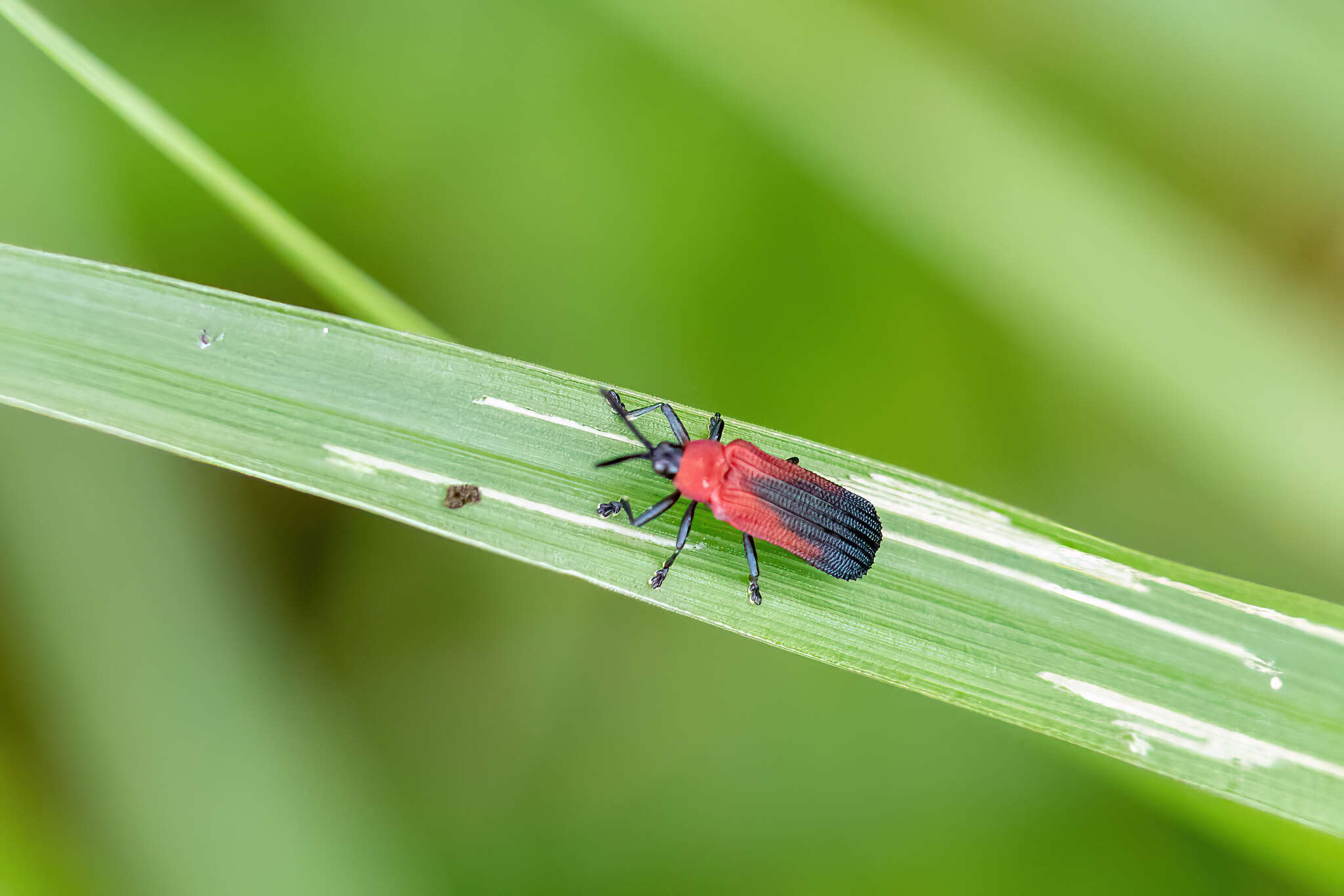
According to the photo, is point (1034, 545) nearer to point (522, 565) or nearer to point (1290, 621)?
point (1290, 621)

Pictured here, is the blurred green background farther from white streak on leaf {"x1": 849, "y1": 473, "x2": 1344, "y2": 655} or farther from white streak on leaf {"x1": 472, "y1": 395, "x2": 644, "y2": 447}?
white streak on leaf {"x1": 472, "y1": 395, "x2": 644, "y2": 447}

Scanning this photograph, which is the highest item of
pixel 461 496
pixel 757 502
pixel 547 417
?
pixel 757 502

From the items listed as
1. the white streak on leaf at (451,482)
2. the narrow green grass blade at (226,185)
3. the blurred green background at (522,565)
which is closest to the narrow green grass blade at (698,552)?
the white streak on leaf at (451,482)

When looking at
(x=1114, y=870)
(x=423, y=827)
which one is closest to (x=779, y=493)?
(x=423, y=827)

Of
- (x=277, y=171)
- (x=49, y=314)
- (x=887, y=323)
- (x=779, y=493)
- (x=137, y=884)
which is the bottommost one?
(x=137, y=884)

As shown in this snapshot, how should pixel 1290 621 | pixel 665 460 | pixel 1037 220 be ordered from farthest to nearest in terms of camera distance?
pixel 1037 220 < pixel 665 460 < pixel 1290 621

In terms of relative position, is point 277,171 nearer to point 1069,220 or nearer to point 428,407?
point 428,407

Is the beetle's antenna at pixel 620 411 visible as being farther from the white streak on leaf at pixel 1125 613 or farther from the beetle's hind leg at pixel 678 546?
the white streak on leaf at pixel 1125 613

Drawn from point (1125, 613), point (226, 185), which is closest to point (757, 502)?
point (1125, 613)
